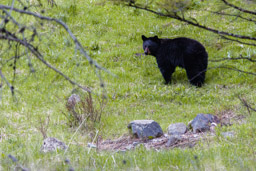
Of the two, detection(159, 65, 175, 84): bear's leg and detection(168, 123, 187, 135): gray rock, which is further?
detection(159, 65, 175, 84): bear's leg

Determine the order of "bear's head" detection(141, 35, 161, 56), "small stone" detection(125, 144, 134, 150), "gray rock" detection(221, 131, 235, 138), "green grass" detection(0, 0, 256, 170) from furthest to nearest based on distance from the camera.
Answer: "bear's head" detection(141, 35, 161, 56) < "small stone" detection(125, 144, 134, 150) < "gray rock" detection(221, 131, 235, 138) < "green grass" detection(0, 0, 256, 170)

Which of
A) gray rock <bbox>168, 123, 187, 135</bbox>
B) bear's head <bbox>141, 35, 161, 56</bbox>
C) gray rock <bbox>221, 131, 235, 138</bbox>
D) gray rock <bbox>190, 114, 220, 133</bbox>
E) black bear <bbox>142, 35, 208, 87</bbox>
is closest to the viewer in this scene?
gray rock <bbox>221, 131, 235, 138</bbox>

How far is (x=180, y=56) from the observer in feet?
28.5

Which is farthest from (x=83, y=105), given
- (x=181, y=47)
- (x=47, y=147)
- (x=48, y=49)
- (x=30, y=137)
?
(x=48, y=49)

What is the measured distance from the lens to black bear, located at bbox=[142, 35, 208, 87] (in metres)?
8.34

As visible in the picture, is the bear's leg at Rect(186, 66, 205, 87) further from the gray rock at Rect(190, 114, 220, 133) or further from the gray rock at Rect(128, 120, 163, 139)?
the gray rock at Rect(128, 120, 163, 139)

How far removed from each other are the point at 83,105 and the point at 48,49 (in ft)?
14.5

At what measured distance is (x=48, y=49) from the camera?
414 inches

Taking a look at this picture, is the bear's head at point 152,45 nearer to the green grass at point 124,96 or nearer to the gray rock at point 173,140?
the green grass at point 124,96

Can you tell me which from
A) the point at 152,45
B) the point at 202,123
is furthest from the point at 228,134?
the point at 152,45

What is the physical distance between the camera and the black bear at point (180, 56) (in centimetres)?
834

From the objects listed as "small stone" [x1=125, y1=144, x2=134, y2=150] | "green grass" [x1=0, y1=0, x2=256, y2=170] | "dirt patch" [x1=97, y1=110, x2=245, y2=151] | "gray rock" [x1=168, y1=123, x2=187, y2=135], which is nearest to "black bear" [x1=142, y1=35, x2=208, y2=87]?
"green grass" [x1=0, y1=0, x2=256, y2=170]

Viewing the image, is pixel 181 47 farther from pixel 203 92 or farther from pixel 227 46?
pixel 227 46

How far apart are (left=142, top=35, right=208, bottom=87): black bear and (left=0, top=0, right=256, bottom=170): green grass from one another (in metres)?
0.32
